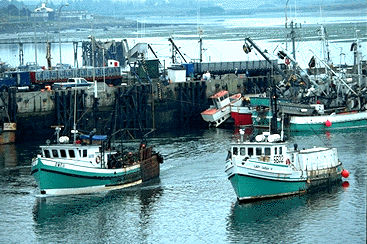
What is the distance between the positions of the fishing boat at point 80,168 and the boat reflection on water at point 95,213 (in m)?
0.53

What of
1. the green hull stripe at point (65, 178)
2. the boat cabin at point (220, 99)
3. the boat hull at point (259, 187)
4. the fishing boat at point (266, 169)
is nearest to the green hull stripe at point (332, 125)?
the boat cabin at point (220, 99)

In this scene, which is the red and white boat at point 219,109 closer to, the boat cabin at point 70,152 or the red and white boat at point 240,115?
the red and white boat at point 240,115

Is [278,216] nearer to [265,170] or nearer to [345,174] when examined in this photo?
[265,170]

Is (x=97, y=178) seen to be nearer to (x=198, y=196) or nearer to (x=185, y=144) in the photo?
(x=198, y=196)

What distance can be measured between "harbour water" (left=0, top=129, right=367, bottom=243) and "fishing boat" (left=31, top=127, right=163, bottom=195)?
68 cm

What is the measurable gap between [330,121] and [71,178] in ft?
99.7

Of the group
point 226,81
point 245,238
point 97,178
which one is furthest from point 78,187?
point 226,81

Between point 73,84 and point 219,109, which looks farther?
point 219,109

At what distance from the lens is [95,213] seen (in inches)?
2411

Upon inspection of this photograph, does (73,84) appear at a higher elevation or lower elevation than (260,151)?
higher

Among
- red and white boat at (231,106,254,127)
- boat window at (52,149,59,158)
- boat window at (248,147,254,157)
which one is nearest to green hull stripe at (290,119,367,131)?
red and white boat at (231,106,254,127)

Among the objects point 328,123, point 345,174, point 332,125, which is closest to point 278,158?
point 345,174

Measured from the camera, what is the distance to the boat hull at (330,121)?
87375 millimetres

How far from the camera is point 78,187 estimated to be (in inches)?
2530
